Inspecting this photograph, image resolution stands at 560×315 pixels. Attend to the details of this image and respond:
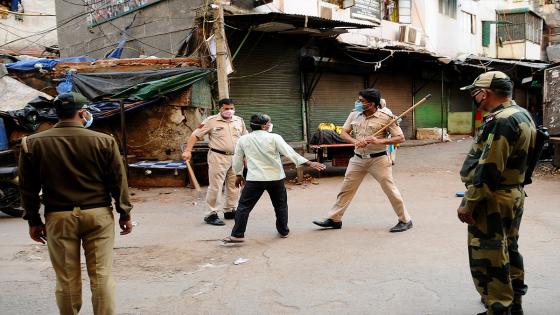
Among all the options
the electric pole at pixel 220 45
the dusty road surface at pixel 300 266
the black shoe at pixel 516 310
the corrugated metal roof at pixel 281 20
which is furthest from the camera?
the corrugated metal roof at pixel 281 20

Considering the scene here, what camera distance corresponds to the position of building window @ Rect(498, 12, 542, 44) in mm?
25094

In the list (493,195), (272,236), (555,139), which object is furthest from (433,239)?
(555,139)

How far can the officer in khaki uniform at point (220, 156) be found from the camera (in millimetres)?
6641

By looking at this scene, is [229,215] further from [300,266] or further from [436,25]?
[436,25]

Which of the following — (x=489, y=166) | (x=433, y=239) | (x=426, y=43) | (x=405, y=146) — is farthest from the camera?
(x=426, y=43)

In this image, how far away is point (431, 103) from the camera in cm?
2147

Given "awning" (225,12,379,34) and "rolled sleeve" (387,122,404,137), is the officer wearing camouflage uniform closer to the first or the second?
"rolled sleeve" (387,122,404,137)

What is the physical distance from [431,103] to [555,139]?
11399 millimetres

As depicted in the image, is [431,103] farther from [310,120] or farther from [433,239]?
[433,239]

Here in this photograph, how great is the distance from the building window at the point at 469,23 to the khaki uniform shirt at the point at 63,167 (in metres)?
22.9

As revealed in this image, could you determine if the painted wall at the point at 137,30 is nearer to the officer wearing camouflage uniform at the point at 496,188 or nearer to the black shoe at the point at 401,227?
the black shoe at the point at 401,227

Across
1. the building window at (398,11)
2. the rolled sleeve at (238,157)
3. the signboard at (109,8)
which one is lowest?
the rolled sleeve at (238,157)

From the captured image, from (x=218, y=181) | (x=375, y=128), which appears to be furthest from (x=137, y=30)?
(x=375, y=128)

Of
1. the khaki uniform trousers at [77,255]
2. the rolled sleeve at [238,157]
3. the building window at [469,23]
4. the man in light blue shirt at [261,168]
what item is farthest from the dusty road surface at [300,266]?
the building window at [469,23]
